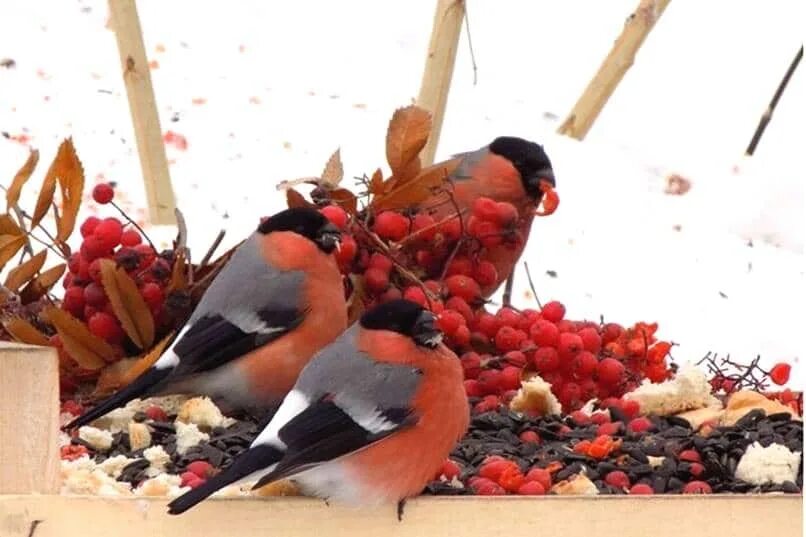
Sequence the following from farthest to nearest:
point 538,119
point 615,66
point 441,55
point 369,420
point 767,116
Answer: point 538,119 → point 767,116 → point 615,66 → point 441,55 → point 369,420

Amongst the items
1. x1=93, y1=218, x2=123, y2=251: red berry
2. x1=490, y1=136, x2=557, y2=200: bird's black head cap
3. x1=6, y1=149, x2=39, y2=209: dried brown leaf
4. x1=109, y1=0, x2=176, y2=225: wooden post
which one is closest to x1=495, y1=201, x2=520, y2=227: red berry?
x1=490, y1=136, x2=557, y2=200: bird's black head cap

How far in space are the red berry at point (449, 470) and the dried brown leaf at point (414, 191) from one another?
49 centimetres

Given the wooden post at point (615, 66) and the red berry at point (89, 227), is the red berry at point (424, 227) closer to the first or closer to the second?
the red berry at point (89, 227)

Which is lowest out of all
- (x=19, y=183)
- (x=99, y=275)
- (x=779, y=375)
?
(x=779, y=375)

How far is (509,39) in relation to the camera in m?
4.79

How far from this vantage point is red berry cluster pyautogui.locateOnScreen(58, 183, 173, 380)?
81.8 inches

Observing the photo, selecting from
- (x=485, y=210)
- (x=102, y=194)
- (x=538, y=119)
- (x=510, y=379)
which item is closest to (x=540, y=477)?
(x=510, y=379)

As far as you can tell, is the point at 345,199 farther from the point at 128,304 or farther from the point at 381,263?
the point at 128,304

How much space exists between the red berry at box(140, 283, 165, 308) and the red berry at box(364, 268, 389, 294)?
0.25m

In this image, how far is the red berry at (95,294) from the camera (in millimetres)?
2078

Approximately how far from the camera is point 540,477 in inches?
65.7

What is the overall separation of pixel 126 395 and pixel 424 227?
463 millimetres

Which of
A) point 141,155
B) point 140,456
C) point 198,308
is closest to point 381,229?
point 198,308

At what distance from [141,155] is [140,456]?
1523 millimetres
